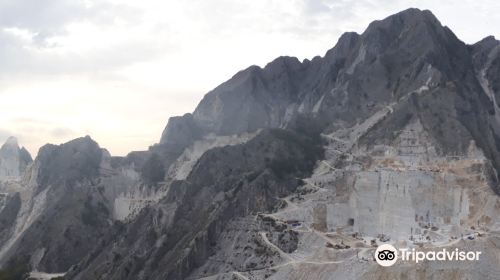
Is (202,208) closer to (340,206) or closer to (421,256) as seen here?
(340,206)

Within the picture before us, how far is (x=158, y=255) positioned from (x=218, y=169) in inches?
1289

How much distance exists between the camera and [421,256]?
136 m

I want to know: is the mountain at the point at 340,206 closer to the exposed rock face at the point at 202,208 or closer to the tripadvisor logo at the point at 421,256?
the exposed rock face at the point at 202,208

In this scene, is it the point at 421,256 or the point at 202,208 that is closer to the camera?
the point at 421,256

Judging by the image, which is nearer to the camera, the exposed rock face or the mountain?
the mountain

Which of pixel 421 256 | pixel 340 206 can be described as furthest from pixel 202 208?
pixel 421 256

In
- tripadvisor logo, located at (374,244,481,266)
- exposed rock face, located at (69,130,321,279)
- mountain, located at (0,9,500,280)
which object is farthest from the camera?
exposed rock face, located at (69,130,321,279)

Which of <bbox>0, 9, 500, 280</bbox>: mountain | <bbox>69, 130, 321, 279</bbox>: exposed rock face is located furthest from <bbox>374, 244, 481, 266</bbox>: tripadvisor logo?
<bbox>69, 130, 321, 279</bbox>: exposed rock face

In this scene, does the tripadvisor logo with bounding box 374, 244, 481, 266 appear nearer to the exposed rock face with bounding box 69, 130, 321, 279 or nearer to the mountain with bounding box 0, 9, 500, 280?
the mountain with bounding box 0, 9, 500, 280

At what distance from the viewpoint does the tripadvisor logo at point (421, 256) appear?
135m

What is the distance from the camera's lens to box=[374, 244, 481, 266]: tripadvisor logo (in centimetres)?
13462

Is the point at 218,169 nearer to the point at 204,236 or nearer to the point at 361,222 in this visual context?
the point at 204,236

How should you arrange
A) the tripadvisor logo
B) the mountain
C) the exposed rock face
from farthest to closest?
the exposed rock face < the mountain < the tripadvisor logo

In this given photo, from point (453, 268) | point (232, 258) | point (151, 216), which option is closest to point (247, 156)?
point (151, 216)
